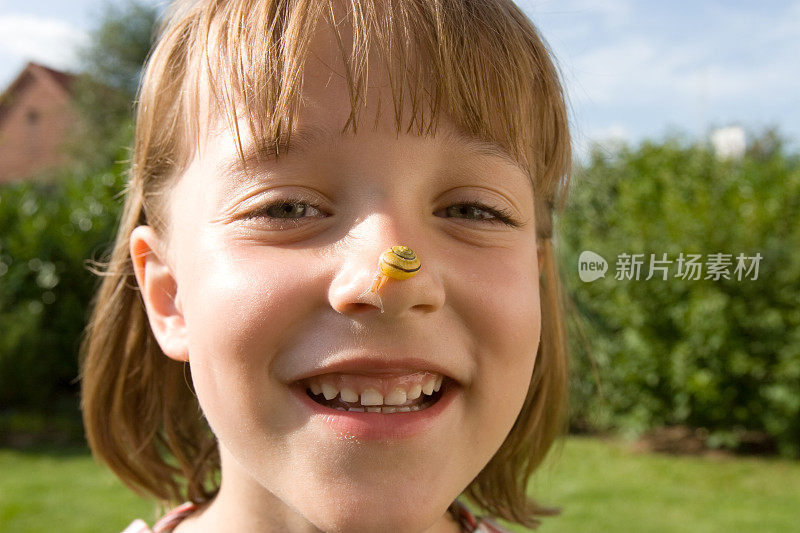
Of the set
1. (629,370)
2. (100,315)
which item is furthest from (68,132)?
(100,315)

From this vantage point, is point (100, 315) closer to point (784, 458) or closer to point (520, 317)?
point (520, 317)

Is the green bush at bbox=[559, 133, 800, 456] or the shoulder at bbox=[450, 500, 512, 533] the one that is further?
the green bush at bbox=[559, 133, 800, 456]

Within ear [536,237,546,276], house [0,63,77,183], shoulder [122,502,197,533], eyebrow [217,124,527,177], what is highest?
house [0,63,77,183]

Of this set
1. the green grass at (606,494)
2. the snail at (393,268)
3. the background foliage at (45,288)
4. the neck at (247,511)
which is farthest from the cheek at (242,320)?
the background foliage at (45,288)

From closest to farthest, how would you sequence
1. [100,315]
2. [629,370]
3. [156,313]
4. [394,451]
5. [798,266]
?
[394,451] < [156,313] < [100,315] < [798,266] < [629,370]

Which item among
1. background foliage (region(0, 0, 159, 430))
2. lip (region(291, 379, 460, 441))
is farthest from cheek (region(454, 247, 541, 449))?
background foliage (region(0, 0, 159, 430))

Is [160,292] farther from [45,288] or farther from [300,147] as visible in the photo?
[45,288]

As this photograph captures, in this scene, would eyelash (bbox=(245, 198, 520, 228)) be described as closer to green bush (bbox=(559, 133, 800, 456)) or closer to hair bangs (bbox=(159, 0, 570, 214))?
hair bangs (bbox=(159, 0, 570, 214))
